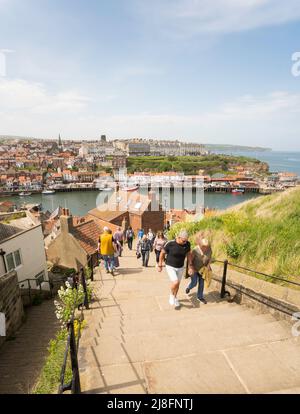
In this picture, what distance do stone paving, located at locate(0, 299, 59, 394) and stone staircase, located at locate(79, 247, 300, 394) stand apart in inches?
79.0

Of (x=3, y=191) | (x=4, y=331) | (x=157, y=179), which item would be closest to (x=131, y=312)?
(x=4, y=331)

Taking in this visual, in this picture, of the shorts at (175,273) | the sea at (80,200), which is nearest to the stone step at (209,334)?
the shorts at (175,273)

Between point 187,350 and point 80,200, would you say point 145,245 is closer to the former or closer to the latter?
point 187,350

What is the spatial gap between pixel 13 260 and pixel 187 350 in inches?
400

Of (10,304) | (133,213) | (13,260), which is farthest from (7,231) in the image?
(133,213)

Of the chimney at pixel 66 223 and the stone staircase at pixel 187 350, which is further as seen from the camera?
the chimney at pixel 66 223

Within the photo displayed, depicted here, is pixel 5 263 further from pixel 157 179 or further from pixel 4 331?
pixel 157 179

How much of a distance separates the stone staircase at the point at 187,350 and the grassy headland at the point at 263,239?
4.59ft

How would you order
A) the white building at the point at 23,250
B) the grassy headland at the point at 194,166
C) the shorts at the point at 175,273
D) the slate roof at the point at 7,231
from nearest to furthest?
the shorts at the point at 175,273 → the white building at the point at 23,250 → the slate roof at the point at 7,231 → the grassy headland at the point at 194,166

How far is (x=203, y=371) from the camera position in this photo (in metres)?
3.06

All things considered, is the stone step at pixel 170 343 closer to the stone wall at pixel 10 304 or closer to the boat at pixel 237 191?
the stone wall at pixel 10 304

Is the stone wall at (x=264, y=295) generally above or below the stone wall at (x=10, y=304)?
above

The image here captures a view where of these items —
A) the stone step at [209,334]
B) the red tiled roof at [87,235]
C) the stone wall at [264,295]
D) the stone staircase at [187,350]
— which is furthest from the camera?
the red tiled roof at [87,235]

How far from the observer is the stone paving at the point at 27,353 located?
5227 millimetres
